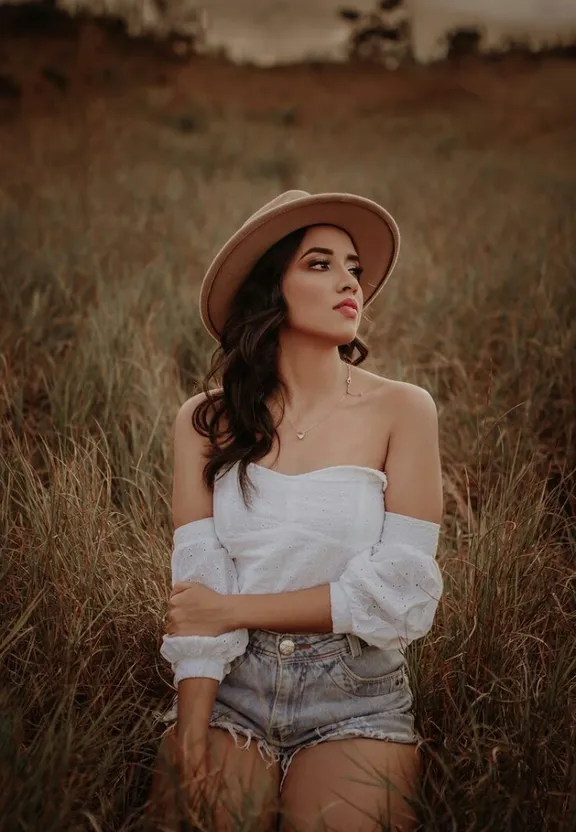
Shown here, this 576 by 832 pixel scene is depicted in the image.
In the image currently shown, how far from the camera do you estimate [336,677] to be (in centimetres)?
201

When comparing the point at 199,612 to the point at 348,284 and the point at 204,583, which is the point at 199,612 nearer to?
the point at 204,583

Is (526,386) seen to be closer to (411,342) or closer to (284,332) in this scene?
(411,342)

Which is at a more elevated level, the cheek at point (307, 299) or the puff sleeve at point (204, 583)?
the cheek at point (307, 299)

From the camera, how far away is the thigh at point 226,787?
5.61ft

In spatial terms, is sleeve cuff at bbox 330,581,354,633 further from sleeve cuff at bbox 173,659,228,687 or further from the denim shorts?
sleeve cuff at bbox 173,659,228,687

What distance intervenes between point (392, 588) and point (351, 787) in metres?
0.49

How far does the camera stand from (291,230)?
2299 millimetres

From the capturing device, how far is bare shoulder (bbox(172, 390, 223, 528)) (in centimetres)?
222

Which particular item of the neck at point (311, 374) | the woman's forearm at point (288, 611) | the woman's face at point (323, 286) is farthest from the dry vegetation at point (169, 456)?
the woman's face at point (323, 286)

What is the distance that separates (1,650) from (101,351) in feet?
6.40

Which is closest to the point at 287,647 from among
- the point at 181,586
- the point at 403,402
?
the point at 181,586

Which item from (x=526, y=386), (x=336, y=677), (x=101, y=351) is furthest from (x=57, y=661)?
(x=526, y=386)

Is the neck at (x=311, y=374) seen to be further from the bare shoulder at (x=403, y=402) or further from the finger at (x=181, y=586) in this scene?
the finger at (x=181, y=586)

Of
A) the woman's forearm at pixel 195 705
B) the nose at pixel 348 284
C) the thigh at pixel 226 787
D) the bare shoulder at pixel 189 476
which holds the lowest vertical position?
the thigh at pixel 226 787
